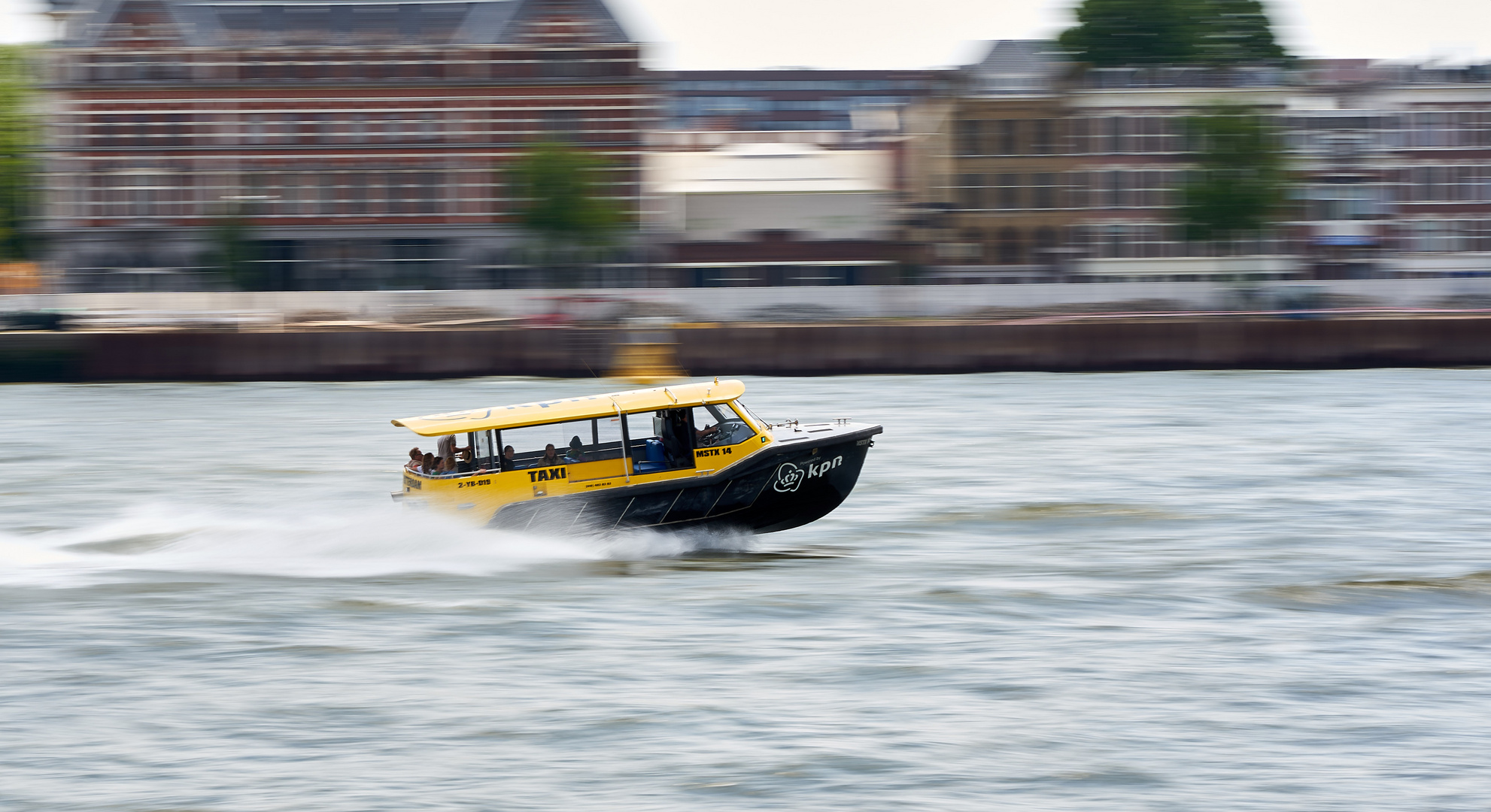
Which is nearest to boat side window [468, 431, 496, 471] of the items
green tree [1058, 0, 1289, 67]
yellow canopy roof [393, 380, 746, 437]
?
yellow canopy roof [393, 380, 746, 437]

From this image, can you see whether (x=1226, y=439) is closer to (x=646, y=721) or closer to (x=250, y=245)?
(x=646, y=721)

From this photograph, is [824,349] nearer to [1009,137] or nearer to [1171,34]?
[1009,137]

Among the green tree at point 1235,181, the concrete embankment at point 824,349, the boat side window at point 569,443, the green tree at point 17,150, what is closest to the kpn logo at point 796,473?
the boat side window at point 569,443

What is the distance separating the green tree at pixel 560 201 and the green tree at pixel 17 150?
23464 millimetres

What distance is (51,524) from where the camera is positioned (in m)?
20.3

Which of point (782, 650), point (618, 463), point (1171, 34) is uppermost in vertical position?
point (1171, 34)

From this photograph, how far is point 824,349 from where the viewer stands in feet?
153

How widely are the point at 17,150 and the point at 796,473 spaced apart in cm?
7534

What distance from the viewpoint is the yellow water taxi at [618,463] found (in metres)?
16.5

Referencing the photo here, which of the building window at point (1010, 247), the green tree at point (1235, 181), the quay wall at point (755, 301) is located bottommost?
the quay wall at point (755, 301)

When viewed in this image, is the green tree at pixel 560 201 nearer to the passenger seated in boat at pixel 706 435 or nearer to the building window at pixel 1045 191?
the building window at pixel 1045 191

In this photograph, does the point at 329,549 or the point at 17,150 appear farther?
the point at 17,150

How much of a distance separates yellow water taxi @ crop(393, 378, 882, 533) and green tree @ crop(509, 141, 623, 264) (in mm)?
50128

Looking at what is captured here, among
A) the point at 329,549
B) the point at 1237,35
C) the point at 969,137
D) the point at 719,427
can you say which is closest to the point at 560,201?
the point at 969,137
